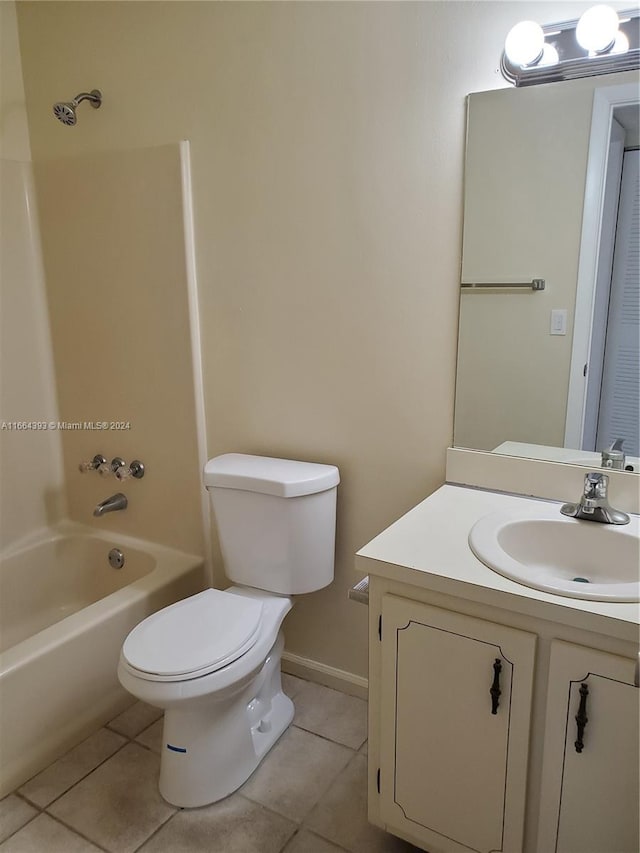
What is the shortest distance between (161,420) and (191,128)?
101 centimetres

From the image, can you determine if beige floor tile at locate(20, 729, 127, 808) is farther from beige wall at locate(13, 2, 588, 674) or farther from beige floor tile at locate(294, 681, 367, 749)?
beige wall at locate(13, 2, 588, 674)

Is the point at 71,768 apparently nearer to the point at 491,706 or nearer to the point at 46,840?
the point at 46,840

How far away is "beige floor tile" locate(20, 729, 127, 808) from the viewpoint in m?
1.70

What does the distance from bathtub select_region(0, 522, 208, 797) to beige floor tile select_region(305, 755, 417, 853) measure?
790mm

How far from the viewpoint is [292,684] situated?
2.15 metres

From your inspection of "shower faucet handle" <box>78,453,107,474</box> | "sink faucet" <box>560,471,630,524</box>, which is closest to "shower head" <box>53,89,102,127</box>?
"shower faucet handle" <box>78,453,107,474</box>

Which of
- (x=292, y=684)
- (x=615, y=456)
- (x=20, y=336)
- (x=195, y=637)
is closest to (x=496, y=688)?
(x=615, y=456)

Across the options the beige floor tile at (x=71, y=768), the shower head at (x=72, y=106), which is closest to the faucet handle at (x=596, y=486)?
the beige floor tile at (x=71, y=768)

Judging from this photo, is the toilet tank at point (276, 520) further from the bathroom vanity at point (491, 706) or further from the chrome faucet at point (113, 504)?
the chrome faucet at point (113, 504)

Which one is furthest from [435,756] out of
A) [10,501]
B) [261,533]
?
[10,501]

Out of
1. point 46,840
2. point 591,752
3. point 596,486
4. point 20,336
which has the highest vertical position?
point 20,336

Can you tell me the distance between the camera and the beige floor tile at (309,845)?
4.93 feet

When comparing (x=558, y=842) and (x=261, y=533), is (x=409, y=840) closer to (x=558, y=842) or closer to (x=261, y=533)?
(x=558, y=842)

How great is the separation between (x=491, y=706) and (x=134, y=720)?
4.27 feet
